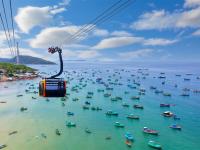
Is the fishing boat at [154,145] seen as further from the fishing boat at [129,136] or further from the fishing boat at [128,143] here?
the fishing boat at [129,136]

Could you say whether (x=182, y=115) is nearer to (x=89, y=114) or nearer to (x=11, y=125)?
(x=89, y=114)

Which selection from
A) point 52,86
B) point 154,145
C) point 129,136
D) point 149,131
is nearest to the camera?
point 52,86

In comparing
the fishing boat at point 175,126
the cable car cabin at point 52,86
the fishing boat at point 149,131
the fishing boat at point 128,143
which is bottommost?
the fishing boat at point 128,143

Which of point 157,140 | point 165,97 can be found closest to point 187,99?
point 165,97

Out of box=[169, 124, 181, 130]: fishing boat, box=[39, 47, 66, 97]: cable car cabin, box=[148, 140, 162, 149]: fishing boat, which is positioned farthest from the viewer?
box=[169, 124, 181, 130]: fishing boat

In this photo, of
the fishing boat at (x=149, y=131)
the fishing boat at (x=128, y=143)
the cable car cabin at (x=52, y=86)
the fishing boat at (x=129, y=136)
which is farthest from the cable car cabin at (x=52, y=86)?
the fishing boat at (x=149, y=131)

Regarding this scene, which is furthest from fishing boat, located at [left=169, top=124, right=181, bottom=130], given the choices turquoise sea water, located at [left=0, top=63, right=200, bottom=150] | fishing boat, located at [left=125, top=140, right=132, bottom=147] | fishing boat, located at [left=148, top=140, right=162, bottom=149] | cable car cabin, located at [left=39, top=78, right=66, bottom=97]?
cable car cabin, located at [left=39, top=78, right=66, bottom=97]

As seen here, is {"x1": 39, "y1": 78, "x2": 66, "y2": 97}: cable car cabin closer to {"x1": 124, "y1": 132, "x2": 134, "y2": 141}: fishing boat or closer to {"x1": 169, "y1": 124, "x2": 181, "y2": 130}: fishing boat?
{"x1": 124, "y1": 132, "x2": 134, "y2": 141}: fishing boat

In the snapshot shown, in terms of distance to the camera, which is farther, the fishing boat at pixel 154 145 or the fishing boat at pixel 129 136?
the fishing boat at pixel 129 136

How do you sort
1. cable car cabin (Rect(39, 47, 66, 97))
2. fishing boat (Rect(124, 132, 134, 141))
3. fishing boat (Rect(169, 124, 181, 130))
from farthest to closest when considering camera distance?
fishing boat (Rect(169, 124, 181, 130))
fishing boat (Rect(124, 132, 134, 141))
cable car cabin (Rect(39, 47, 66, 97))

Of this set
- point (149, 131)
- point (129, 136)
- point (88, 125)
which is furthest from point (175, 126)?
point (88, 125)

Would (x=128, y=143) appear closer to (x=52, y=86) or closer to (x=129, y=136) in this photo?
(x=129, y=136)
